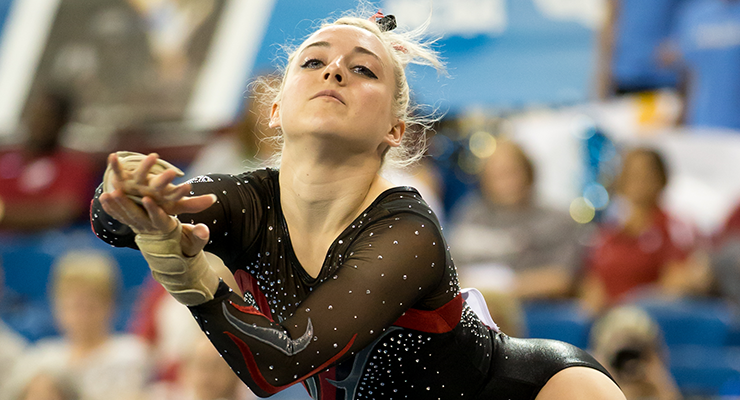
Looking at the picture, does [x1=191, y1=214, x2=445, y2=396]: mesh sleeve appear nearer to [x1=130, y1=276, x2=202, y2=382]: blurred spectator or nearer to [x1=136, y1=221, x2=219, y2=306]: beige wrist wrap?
[x1=136, y1=221, x2=219, y2=306]: beige wrist wrap

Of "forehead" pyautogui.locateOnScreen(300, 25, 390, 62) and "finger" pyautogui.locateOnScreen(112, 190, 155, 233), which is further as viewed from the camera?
"forehead" pyautogui.locateOnScreen(300, 25, 390, 62)

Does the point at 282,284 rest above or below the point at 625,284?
above

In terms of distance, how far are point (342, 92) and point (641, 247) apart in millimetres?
2732

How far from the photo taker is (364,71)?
1597mm

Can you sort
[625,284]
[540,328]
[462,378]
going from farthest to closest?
[625,284]
[540,328]
[462,378]

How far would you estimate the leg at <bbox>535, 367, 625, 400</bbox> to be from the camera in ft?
5.52

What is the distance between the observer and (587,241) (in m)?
A: 4.01

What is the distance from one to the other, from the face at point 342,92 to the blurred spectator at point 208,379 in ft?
5.45

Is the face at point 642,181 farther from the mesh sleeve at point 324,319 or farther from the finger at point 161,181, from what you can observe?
the finger at point 161,181

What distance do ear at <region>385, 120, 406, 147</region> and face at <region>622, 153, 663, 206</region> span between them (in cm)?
246

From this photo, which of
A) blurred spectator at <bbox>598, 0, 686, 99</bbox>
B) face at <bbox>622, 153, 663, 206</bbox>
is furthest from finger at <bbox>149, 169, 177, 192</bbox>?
blurred spectator at <bbox>598, 0, 686, 99</bbox>

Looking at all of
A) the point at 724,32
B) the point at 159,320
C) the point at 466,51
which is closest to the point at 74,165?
the point at 159,320

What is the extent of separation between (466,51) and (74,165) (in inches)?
99.0

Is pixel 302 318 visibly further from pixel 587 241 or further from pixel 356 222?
pixel 587 241
